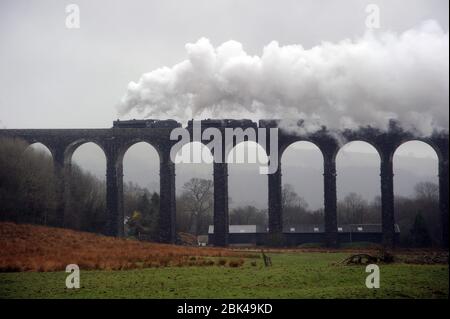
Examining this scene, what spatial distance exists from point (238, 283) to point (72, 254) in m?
9.17

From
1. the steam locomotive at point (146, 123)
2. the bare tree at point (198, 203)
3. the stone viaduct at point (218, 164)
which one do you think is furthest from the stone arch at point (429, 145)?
the bare tree at point (198, 203)

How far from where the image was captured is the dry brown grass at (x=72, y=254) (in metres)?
20.1

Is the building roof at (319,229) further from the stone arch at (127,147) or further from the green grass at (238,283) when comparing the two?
the green grass at (238,283)

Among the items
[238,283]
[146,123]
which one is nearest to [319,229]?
[146,123]

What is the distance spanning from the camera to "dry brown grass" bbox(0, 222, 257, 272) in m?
20.1

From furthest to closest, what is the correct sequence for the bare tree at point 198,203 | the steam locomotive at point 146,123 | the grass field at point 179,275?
1. the bare tree at point 198,203
2. the steam locomotive at point 146,123
3. the grass field at point 179,275

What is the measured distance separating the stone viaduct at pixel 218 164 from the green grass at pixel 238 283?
57.3 feet

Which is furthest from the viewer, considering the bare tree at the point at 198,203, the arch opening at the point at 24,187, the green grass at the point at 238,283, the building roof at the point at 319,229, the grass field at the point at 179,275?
the bare tree at the point at 198,203

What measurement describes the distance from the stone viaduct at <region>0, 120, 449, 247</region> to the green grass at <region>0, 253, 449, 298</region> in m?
17.5

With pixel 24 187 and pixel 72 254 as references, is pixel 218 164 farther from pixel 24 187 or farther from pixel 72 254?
pixel 72 254

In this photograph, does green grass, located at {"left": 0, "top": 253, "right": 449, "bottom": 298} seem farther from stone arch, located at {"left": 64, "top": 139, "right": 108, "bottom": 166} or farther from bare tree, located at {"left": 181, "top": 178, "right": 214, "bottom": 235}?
bare tree, located at {"left": 181, "top": 178, "right": 214, "bottom": 235}

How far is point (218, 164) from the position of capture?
38.3 metres

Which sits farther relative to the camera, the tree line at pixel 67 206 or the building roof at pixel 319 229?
the building roof at pixel 319 229
